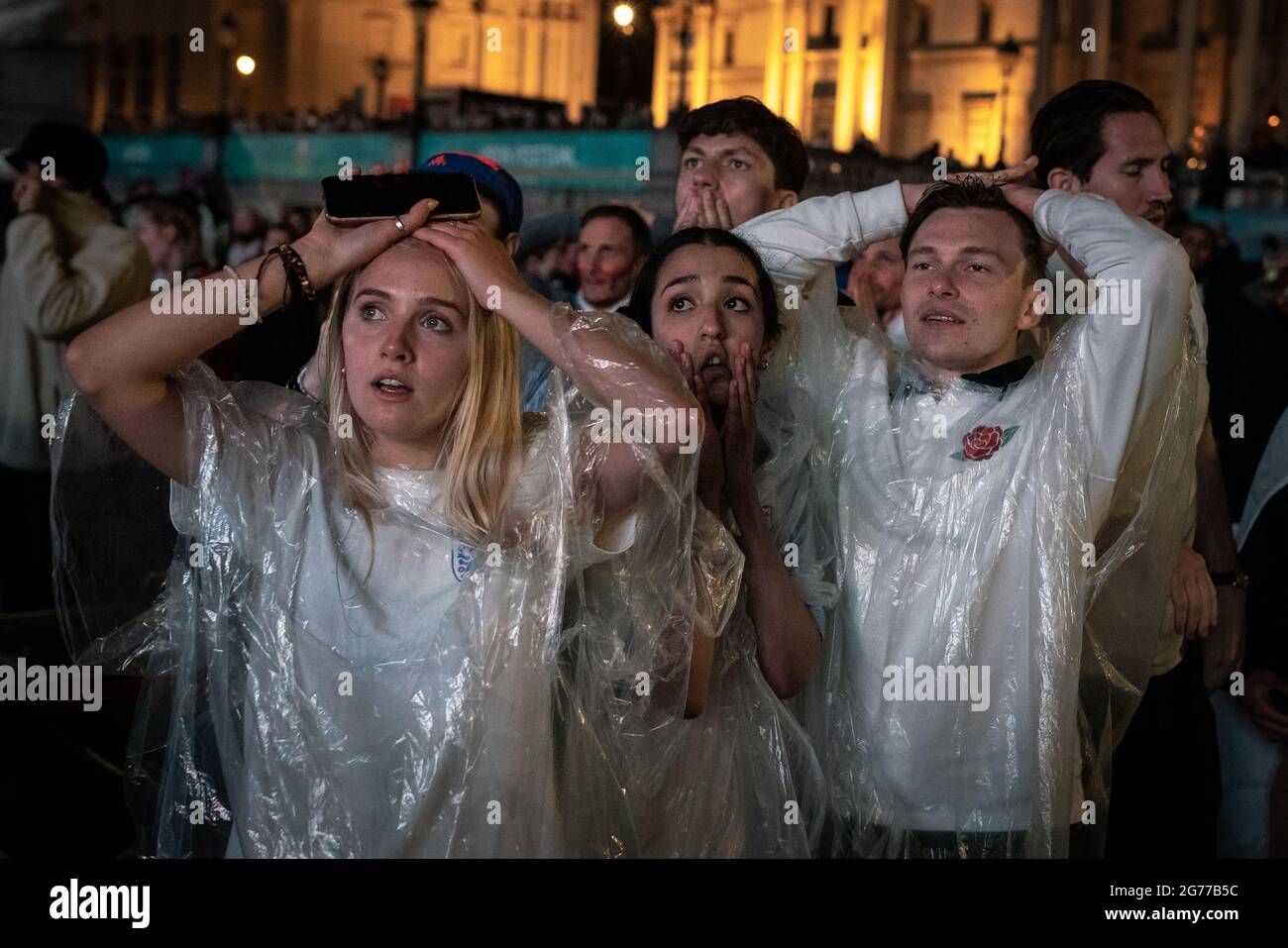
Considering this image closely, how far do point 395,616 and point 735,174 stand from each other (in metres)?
1.19

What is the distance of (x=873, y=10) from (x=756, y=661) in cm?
2894

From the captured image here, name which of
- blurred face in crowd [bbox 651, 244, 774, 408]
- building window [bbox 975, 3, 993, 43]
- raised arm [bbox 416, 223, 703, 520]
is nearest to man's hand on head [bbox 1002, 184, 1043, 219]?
blurred face in crowd [bbox 651, 244, 774, 408]

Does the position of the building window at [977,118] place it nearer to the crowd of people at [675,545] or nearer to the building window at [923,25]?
the building window at [923,25]

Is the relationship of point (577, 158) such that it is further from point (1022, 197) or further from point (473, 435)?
point (473, 435)

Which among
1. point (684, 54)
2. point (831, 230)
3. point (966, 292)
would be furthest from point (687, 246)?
point (684, 54)

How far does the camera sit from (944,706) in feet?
6.23

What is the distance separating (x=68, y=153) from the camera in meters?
3.75

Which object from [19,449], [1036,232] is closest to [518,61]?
[19,449]

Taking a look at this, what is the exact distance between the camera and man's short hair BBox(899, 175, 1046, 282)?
2.04 metres

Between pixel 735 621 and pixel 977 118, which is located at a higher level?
pixel 977 118

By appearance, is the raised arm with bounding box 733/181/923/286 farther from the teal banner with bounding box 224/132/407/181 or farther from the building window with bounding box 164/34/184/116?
the building window with bounding box 164/34/184/116

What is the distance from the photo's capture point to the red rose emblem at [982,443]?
6.37ft

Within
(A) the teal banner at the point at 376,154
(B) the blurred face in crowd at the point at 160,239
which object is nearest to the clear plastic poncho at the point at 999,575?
(B) the blurred face in crowd at the point at 160,239

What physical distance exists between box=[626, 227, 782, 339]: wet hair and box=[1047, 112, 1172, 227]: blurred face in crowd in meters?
0.67
